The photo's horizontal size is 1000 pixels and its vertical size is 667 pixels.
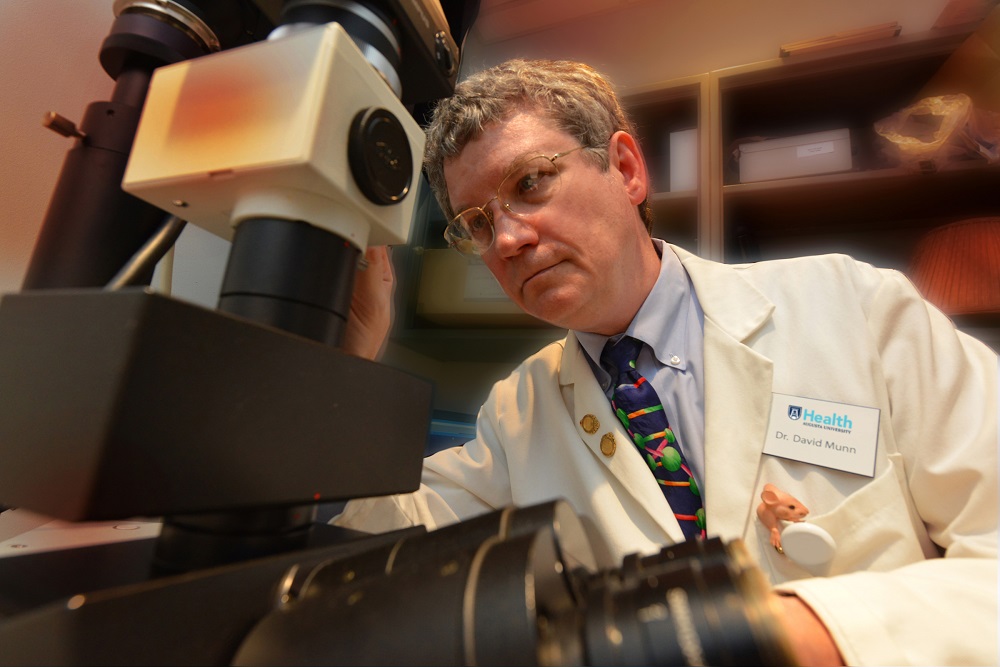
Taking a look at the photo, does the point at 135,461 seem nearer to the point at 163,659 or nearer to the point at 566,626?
the point at 163,659

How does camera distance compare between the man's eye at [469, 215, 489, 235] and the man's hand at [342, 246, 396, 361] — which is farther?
the man's eye at [469, 215, 489, 235]

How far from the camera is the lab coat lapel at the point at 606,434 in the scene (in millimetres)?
751

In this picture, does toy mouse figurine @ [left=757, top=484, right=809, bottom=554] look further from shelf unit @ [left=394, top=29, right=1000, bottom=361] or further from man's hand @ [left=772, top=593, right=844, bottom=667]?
shelf unit @ [left=394, top=29, right=1000, bottom=361]

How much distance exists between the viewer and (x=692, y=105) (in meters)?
1.58

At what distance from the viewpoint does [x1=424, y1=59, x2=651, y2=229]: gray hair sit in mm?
942

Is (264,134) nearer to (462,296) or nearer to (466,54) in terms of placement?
(462,296)

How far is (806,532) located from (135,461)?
0.71 meters

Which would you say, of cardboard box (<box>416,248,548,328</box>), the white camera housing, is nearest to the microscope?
the white camera housing

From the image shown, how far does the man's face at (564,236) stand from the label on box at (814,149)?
0.82m

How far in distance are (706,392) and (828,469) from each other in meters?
0.20

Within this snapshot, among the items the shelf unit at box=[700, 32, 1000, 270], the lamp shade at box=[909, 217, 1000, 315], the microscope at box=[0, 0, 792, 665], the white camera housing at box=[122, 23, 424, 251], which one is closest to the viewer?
the microscope at box=[0, 0, 792, 665]

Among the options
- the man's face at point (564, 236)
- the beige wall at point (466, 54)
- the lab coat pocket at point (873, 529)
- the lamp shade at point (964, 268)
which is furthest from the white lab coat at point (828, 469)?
the beige wall at point (466, 54)

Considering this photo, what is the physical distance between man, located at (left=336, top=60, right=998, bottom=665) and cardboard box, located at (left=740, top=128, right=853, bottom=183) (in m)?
0.64

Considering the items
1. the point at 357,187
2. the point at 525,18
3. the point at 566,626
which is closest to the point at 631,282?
the point at 357,187
